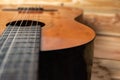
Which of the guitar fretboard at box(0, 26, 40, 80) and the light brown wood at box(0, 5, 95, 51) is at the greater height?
the guitar fretboard at box(0, 26, 40, 80)

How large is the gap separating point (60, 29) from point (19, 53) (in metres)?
0.27

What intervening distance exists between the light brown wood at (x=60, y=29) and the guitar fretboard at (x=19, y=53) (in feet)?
0.11

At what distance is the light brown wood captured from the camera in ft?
2.11

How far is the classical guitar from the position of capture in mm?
487

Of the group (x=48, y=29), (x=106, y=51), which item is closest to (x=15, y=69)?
(x=48, y=29)

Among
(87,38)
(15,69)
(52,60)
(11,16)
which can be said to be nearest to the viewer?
(15,69)

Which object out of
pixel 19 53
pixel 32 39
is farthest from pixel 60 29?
pixel 19 53

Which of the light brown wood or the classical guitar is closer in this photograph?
the classical guitar

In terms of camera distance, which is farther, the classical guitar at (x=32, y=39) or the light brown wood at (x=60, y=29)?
the light brown wood at (x=60, y=29)

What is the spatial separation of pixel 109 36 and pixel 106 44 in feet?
0.17

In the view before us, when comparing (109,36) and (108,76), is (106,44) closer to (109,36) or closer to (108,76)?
(109,36)

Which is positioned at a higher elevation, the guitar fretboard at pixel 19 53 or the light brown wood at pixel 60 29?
the guitar fretboard at pixel 19 53

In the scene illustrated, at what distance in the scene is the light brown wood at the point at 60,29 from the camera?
645 mm

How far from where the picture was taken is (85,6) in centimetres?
130
